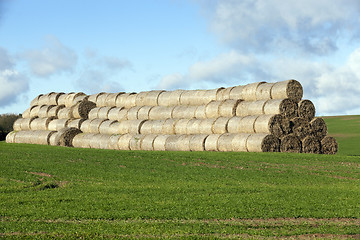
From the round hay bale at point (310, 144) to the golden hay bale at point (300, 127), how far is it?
0.98 ft

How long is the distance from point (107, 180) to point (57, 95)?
28437 mm

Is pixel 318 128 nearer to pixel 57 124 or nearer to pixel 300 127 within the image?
pixel 300 127

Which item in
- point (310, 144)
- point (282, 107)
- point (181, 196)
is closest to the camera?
point (181, 196)

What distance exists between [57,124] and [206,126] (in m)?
15.3

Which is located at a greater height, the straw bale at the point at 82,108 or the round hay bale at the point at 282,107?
the straw bale at the point at 82,108

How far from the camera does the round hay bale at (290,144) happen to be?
106ft

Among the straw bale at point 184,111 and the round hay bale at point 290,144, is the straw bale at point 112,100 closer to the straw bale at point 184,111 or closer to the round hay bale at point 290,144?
the straw bale at point 184,111

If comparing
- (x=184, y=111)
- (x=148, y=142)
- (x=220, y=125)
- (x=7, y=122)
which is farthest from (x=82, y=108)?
(x=7, y=122)

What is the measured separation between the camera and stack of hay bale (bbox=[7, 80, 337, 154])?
3260cm

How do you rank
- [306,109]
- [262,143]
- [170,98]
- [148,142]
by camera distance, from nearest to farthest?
[262,143]
[306,109]
[148,142]
[170,98]

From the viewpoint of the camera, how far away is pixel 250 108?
112 feet

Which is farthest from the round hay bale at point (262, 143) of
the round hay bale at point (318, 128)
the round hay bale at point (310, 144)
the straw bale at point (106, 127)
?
the straw bale at point (106, 127)

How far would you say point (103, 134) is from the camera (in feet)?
140

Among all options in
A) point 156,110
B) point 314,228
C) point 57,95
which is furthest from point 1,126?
point 314,228
